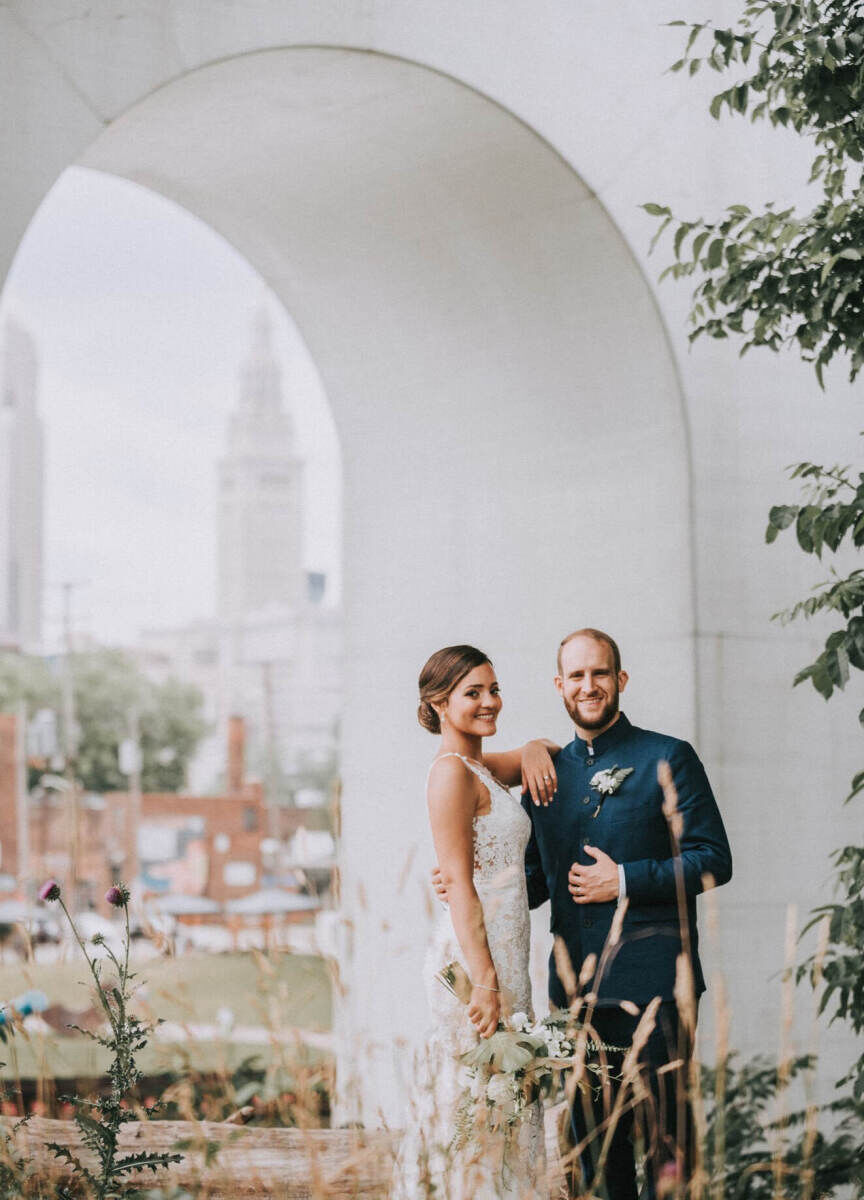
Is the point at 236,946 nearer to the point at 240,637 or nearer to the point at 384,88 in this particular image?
the point at 384,88

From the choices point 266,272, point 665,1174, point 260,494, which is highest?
point 260,494

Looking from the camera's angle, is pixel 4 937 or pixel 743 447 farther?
pixel 4 937

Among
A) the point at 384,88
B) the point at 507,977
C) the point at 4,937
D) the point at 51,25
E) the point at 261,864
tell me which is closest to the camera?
the point at 507,977

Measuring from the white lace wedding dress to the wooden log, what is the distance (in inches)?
2.8

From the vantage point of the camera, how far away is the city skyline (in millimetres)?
62406

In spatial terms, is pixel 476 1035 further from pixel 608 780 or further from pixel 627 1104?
pixel 608 780

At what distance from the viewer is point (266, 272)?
16.1 feet

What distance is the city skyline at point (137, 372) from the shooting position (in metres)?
62.4

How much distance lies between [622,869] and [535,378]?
203 centimetres

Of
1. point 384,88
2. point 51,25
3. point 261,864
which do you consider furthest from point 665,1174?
point 261,864

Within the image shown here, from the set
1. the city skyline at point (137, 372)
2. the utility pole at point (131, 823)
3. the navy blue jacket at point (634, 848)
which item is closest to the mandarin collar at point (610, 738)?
the navy blue jacket at point (634, 848)

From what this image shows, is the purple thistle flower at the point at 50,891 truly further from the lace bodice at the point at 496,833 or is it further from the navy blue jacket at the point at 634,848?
the navy blue jacket at the point at 634,848

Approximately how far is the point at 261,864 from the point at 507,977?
97.2 feet

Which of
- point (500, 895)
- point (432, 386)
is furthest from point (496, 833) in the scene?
point (432, 386)
